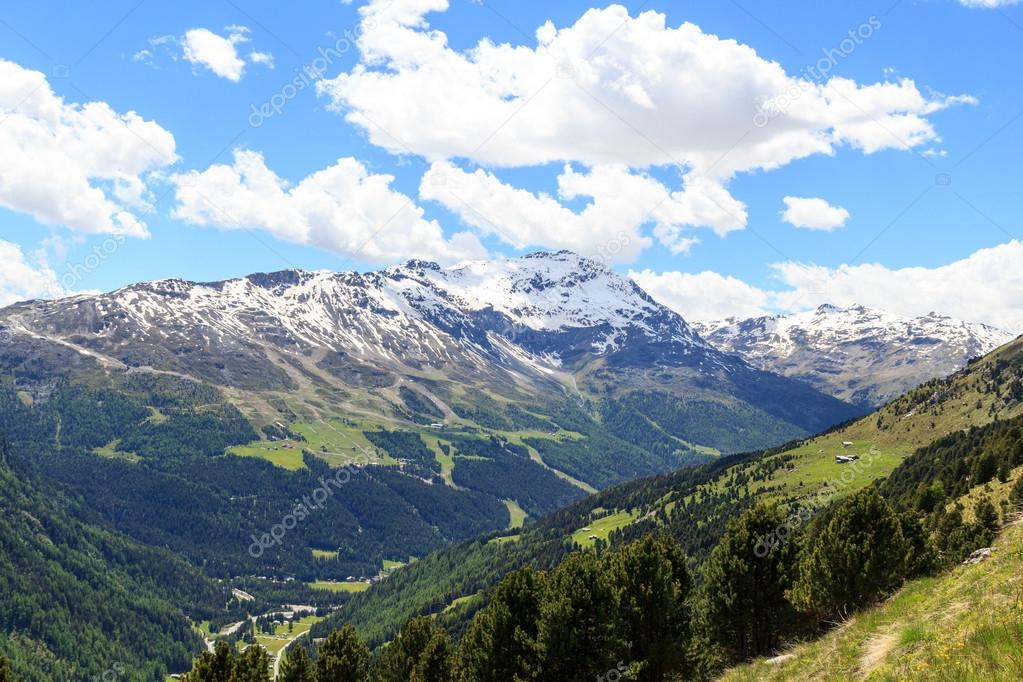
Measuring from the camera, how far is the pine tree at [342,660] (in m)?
74.9

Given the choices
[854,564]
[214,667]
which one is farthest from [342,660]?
[854,564]

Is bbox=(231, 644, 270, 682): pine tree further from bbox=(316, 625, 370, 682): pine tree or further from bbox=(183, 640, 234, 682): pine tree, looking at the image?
bbox=(316, 625, 370, 682): pine tree

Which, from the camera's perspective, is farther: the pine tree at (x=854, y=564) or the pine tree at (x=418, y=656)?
the pine tree at (x=418, y=656)

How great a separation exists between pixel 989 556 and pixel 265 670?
61.3 metres

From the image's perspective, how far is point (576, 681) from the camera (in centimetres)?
6394

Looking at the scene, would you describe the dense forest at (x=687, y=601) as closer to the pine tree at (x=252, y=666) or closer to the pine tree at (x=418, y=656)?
the pine tree at (x=252, y=666)

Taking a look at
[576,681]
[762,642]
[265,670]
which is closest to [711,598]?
[762,642]

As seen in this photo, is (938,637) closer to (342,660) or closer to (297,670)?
(342,660)

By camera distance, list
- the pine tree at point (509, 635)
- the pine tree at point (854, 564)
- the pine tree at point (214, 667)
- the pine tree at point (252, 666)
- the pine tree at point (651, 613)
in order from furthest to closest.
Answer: the pine tree at point (509, 635) < the pine tree at point (252, 666) < the pine tree at point (214, 667) < the pine tree at point (651, 613) < the pine tree at point (854, 564)

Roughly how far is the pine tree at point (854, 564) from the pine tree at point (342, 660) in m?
42.5

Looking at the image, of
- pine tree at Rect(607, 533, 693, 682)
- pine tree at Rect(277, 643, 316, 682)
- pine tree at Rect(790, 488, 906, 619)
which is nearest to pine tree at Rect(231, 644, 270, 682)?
pine tree at Rect(277, 643, 316, 682)

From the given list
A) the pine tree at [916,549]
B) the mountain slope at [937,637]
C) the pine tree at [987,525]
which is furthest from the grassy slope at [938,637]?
the pine tree at [916,549]

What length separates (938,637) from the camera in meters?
26.4

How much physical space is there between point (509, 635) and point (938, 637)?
48670 millimetres
